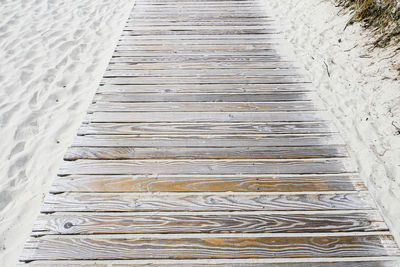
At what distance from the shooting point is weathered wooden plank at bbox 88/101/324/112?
2.71 metres

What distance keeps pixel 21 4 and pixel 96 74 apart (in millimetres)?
3228

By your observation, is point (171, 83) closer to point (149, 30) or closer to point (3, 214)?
point (149, 30)

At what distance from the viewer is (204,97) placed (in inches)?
113

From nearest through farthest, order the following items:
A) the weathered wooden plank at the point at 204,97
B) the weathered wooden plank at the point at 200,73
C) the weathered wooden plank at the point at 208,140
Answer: the weathered wooden plank at the point at 208,140
the weathered wooden plank at the point at 204,97
the weathered wooden plank at the point at 200,73

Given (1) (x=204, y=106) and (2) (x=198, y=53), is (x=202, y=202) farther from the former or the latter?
(2) (x=198, y=53)

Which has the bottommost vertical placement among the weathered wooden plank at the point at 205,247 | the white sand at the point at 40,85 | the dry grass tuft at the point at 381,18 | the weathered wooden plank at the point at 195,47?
the white sand at the point at 40,85

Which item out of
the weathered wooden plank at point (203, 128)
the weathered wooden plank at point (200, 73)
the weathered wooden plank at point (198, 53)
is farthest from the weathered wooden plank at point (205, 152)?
the weathered wooden plank at point (198, 53)

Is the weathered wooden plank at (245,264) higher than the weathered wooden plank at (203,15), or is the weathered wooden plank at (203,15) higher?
Result: the weathered wooden plank at (203,15)

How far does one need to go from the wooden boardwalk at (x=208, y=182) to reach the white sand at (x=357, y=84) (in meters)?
0.26

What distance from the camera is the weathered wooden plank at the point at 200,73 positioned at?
3.23m

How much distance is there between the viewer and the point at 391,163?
2361 millimetres

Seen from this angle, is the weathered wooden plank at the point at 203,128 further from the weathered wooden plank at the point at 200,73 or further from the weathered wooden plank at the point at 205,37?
the weathered wooden plank at the point at 205,37

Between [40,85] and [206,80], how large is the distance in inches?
82.9

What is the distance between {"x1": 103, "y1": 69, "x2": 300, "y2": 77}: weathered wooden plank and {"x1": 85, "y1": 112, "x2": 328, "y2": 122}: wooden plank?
0.73 meters
